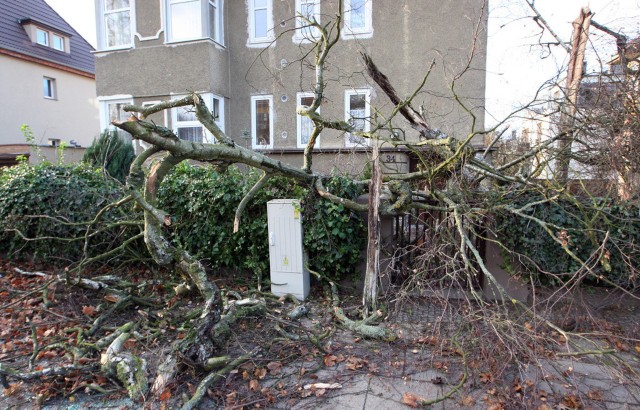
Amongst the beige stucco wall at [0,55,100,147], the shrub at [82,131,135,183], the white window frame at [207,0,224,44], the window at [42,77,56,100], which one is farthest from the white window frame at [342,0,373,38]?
the window at [42,77,56,100]

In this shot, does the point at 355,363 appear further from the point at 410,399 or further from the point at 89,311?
the point at 89,311

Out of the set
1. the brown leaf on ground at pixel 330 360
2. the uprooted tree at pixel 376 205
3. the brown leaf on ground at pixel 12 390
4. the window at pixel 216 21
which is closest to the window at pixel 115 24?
the window at pixel 216 21

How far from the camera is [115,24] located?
11258 millimetres

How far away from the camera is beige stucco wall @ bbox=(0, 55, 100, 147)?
1614 centimetres

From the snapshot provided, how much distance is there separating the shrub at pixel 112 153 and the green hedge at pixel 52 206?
146 inches

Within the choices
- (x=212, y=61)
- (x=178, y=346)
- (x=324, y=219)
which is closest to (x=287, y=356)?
(x=178, y=346)

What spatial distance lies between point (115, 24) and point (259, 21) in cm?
431

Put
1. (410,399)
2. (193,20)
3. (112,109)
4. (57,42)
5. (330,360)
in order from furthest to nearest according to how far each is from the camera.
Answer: (57,42) < (112,109) < (193,20) < (330,360) < (410,399)

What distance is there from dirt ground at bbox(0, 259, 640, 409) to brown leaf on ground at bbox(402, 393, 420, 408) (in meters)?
0.01

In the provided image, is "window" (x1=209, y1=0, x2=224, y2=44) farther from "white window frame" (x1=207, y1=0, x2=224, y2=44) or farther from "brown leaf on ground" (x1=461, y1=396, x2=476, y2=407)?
"brown leaf on ground" (x1=461, y1=396, x2=476, y2=407)

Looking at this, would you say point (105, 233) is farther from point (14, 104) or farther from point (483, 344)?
point (14, 104)

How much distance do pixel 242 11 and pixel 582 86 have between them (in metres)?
8.97

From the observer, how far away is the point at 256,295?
5.30 metres

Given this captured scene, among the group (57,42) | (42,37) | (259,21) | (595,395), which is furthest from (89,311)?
(57,42)
